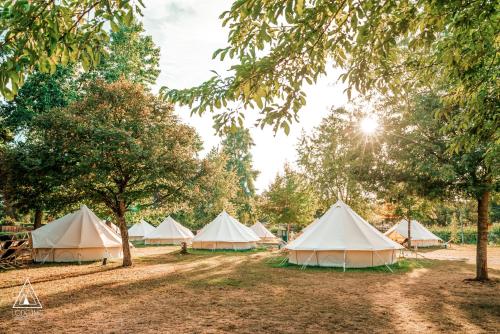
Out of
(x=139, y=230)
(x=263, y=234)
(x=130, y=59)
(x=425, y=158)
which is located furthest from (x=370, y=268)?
(x=139, y=230)

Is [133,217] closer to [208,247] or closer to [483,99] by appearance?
[208,247]

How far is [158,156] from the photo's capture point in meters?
16.1

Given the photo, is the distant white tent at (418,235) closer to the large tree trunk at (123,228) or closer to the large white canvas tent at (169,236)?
the large white canvas tent at (169,236)

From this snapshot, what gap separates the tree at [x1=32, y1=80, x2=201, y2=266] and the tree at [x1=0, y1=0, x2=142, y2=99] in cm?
1111

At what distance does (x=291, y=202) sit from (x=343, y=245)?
1635 cm

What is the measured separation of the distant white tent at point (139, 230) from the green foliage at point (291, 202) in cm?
1715

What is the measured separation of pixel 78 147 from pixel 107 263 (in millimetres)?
7404

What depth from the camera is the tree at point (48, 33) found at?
340 centimetres

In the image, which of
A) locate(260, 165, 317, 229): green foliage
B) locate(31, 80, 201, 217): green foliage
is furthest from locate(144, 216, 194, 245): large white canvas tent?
locate(31, 80, 201, 217): green foliage

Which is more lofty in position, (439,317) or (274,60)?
(274,60)

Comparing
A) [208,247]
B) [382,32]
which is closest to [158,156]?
[382,32]

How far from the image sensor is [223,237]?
29.2 metres

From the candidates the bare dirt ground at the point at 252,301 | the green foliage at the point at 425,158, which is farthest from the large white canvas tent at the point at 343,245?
the green foliage at the point at 425,158

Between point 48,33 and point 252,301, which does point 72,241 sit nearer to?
point 252,301
